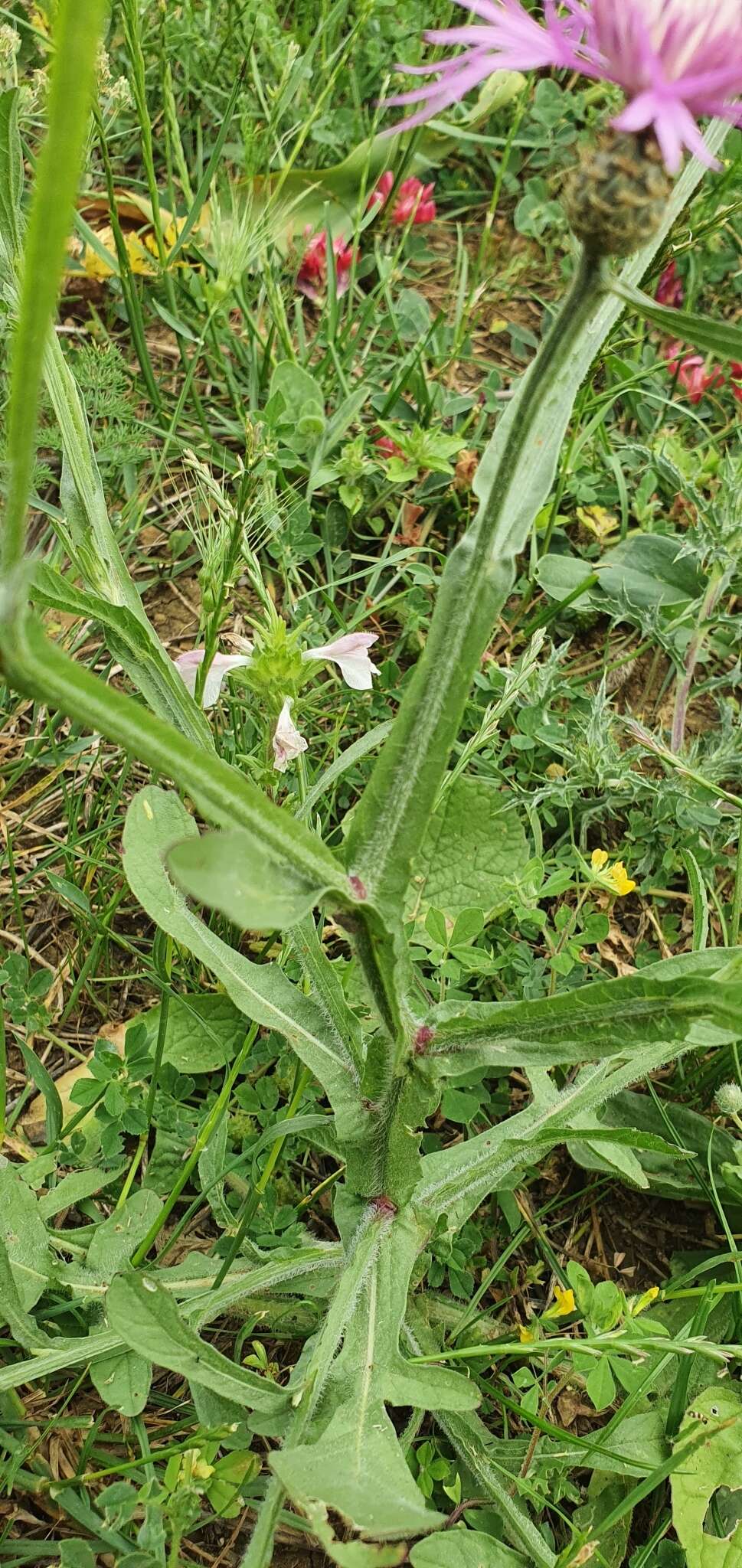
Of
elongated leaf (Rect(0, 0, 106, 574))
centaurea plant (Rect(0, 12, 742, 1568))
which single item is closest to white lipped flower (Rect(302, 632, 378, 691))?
centaurea plant (Rect(0, 12, 742, 1568))

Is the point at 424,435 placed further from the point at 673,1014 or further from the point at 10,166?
the point at 673,1014

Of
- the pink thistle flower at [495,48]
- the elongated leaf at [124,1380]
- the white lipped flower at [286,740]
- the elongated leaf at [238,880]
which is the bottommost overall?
the elongated leaf at [124,1380]

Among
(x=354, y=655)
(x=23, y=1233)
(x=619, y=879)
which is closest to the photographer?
(x=23, y=1233)

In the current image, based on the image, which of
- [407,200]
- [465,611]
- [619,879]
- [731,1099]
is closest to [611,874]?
[619,879]

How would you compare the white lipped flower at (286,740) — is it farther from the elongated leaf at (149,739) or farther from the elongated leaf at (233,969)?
the elongated leaf at (149,739)

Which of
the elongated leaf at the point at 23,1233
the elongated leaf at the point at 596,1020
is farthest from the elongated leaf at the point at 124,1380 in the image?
the elongated leaf at the point at 596,1020

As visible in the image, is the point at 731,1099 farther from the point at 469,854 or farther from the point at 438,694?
the point at 438,694

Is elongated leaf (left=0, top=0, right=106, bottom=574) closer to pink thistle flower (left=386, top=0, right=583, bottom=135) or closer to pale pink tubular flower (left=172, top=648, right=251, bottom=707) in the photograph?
pink thistle flower (left=386, top=0, right=583, bottom=135)
